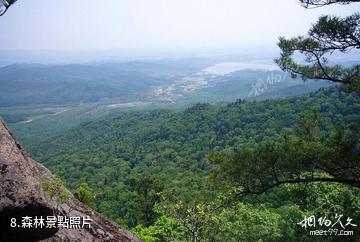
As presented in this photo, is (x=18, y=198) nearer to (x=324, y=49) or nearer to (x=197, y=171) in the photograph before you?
(x=324, y=49)

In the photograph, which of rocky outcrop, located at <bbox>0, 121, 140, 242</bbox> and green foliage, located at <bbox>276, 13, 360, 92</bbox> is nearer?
rocky outcrop, located at <bbox>0, 121, 140, 242</bbox>

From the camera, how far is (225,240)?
468 inches

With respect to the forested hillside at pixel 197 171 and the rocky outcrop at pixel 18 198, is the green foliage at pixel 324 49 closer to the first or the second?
the forested hillside at pixel 197 171

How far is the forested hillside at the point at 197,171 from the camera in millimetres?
8719

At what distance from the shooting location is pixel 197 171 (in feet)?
135

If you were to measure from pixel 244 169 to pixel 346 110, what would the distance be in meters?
38.7

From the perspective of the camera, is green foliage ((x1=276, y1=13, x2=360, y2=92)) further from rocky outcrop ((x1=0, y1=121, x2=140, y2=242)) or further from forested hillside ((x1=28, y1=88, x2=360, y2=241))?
rocky outcrop ((x1=0, y1=121, x2=140, y2=242))

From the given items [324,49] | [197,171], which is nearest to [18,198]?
[324,49]

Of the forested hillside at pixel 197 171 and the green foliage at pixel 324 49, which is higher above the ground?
the green foliage at pixel 324 49

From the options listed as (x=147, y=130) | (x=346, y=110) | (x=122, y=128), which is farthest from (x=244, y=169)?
(x=122, y=128)

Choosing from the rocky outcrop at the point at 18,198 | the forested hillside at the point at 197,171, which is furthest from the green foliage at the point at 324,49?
the rocky outcrop at the point at 18,198

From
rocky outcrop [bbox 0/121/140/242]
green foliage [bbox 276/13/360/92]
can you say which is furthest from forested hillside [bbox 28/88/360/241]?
rocky outcrop [bbox 0/121/140/242]

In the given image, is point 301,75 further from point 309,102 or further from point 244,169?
point 309,102

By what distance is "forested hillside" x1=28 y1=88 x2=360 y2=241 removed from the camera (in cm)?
872
